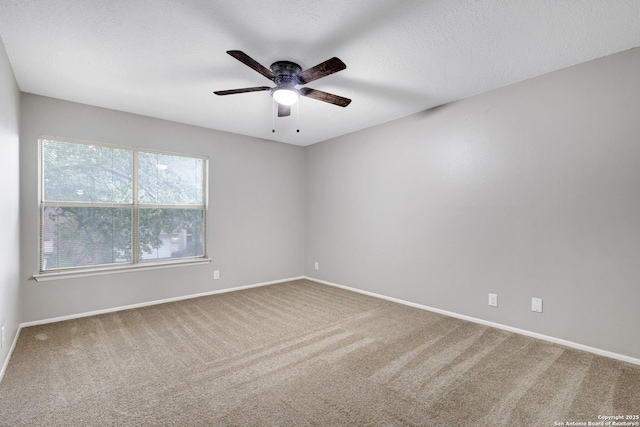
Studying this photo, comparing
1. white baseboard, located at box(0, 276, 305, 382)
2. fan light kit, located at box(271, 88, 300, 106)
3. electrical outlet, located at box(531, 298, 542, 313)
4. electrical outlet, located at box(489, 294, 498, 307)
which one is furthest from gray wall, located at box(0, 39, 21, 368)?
electrical outlet, located at box(531, 298, 542, 313)

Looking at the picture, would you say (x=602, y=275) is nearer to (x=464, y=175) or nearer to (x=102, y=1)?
(x=464, y=175)

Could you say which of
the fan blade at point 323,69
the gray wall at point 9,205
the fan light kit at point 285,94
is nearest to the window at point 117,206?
the gray wall at point 9,205

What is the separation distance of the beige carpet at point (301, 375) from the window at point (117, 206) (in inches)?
32.4

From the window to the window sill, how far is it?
0.25 feet

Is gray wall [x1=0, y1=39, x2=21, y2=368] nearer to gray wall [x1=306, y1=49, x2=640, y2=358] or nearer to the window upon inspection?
the window

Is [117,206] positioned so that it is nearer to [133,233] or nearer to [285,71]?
[133,233]

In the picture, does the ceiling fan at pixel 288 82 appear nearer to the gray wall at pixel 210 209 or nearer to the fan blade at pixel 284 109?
the fan blade at pixel 284 109

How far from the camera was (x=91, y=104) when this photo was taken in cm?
343

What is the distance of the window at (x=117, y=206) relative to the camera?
3.26 m

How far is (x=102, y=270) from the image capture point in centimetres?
347

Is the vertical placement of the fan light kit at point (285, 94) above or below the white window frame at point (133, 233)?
above

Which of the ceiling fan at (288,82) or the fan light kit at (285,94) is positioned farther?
the fan light kit at (285,94)

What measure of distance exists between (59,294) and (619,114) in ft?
18.4

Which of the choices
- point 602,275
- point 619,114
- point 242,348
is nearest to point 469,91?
point 619,114
